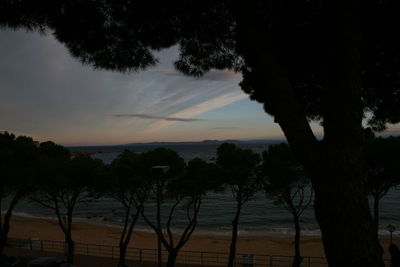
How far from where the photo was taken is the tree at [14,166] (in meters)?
12.3

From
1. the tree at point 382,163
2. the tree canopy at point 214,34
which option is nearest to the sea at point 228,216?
the tree at point 382,163

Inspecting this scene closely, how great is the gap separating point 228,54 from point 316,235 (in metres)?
20.9

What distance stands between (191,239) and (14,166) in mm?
13766

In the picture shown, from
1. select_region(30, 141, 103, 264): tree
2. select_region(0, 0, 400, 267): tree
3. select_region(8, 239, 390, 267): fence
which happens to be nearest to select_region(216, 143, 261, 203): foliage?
select_region(8, 239, 390, 267): fence

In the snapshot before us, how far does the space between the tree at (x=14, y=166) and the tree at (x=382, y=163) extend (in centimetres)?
1299

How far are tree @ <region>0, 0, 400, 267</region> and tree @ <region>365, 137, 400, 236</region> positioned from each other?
6497 mm

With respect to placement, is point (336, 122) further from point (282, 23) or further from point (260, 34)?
point (282, 23)

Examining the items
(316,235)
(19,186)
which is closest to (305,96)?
(19,186)

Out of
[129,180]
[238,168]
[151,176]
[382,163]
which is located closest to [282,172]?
[238,168]

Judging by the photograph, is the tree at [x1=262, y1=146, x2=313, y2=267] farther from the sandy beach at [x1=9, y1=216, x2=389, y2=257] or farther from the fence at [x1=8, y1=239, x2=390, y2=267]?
the sandy beach at [x1=9, y1=216, x2=389, y2=257]

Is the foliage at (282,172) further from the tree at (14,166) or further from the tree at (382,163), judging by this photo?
the tree at (14,166)

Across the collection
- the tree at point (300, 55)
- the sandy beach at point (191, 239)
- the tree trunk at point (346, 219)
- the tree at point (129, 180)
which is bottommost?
the sandy beach at point (191, 239)

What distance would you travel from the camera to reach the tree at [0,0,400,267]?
7.70 ft

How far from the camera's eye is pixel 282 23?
4730mm
